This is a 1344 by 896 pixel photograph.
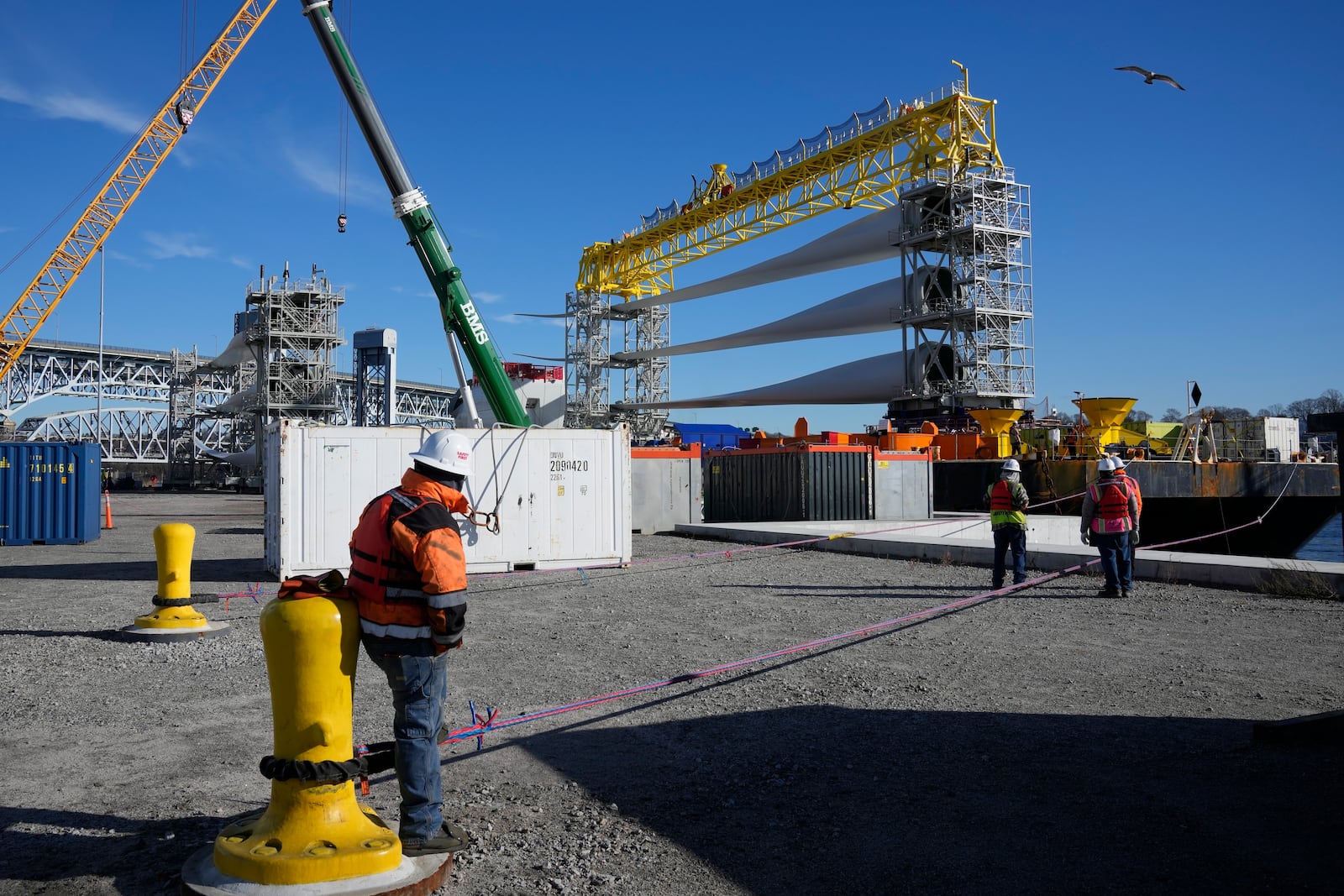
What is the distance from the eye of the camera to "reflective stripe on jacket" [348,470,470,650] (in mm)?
3812

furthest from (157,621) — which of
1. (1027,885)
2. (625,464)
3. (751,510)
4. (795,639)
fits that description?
(751,510)

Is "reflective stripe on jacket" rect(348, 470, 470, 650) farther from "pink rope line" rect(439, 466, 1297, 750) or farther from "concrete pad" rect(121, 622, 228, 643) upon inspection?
"concrete pad" rect(121, 622, 228, 643)

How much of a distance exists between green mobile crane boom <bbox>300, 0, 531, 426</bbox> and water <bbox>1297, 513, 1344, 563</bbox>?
26268 millimetres

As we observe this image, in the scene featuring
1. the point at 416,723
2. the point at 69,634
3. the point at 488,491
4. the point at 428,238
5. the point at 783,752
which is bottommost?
the point at 783,752

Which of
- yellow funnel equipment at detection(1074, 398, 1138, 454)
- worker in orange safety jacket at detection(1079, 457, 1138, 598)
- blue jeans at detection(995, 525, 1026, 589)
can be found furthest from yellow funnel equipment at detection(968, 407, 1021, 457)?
worker in orange safety jacket at detection(1079, 457, 1138, 598)

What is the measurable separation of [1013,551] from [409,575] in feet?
35.1

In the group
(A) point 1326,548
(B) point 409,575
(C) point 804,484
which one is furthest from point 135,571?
(A) point 1326,548

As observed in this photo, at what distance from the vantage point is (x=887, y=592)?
12625mm

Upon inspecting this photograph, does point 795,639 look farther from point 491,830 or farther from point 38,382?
point 38,382

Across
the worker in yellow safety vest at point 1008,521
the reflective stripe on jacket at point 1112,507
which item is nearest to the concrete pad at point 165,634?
the worker in yellow safety vest at point 1008,521

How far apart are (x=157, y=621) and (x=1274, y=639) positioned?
11.0 metres

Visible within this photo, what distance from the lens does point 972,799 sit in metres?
4.88

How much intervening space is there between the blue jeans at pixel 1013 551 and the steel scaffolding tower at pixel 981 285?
91.6ft

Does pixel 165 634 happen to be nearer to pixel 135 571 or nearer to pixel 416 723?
pixel 416 723
